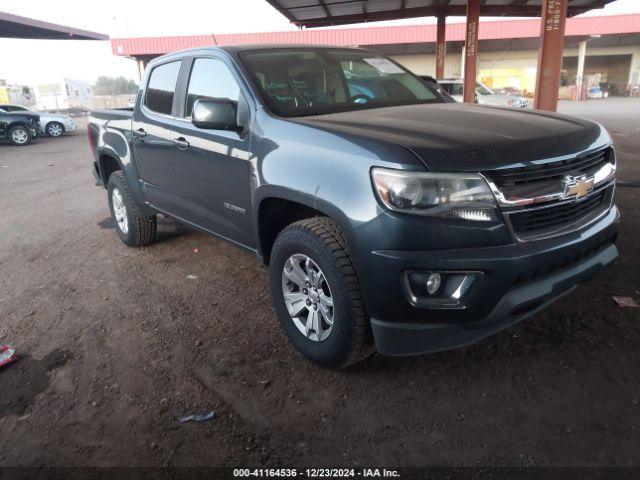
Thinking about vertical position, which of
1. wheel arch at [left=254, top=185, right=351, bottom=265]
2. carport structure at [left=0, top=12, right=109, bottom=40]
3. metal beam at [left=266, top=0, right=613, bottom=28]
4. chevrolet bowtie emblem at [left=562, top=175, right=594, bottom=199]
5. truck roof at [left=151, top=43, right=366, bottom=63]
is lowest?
wheel arch at [left=254, top=185, right=351, bottom=265]

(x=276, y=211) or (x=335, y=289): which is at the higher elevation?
(x=276, y=211)

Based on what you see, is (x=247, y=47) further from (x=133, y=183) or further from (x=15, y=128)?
(x=15, y=128)

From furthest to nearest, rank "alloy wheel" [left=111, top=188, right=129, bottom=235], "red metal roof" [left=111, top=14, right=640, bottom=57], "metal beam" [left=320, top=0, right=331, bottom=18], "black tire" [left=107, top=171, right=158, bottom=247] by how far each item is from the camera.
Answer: "red metal roof" [left=111, top=14, right=640, bottom=57] < "metal beam" [left=320, top=0, right=331, bottom=18] < "alloy wheel" [left=111, top=188, right=129, bottom=235] < "black tire" [left=107, top=171, right=158, bottom=247]

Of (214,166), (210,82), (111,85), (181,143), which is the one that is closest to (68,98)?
(181,143)

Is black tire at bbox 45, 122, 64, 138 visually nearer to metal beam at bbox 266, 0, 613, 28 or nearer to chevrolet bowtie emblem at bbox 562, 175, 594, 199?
metal beam at bbox 266, 0, 613, 28

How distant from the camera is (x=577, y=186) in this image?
2506mm

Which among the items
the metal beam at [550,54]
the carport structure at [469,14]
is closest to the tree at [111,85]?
the carport structure at [469,14]

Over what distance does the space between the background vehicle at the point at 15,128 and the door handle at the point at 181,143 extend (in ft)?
55.6

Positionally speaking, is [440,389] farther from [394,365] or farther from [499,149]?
[499,149]

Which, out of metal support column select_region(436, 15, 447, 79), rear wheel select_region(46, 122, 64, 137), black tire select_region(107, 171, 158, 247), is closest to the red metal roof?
metal support column select_region(436, 15, 447, 79)

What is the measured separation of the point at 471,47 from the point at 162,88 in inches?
527

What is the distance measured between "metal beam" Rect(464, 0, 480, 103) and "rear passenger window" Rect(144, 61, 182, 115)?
12260mm

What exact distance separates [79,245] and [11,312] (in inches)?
67.6

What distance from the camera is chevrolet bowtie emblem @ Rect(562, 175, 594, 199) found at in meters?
2.46
